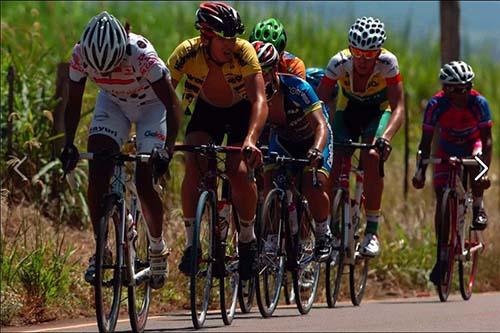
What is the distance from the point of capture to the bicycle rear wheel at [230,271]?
12.6 m

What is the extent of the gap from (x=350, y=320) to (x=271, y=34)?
9.77ft

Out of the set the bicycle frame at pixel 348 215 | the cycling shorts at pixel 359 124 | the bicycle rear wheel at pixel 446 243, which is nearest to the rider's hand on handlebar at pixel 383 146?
the bicycle frame at pixel 348 215

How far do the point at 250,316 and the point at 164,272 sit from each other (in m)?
1.50

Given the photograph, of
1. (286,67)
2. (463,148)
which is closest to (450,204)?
(463,148)

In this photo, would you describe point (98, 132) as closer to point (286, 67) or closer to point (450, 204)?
point (286, 67)

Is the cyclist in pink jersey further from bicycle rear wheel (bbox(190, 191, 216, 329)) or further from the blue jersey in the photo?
bicycle rear wheel (bbox(190, 191, 216, 329))

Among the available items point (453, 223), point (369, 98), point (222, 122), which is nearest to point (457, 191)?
point (453, 223)

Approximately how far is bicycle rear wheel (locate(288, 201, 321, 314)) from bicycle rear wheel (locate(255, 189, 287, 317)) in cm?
17

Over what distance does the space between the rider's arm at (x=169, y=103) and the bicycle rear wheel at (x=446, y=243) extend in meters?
4.77

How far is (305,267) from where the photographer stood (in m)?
14.5

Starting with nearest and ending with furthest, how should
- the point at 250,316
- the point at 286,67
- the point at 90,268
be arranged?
the point at 90,268
the point at 250,316
the point at 286,67

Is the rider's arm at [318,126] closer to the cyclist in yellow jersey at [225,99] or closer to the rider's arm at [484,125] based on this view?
the cyclist in yellow jersey at [225,99]

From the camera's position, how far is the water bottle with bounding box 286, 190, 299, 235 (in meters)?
14.0

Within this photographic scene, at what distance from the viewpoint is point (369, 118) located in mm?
16344
